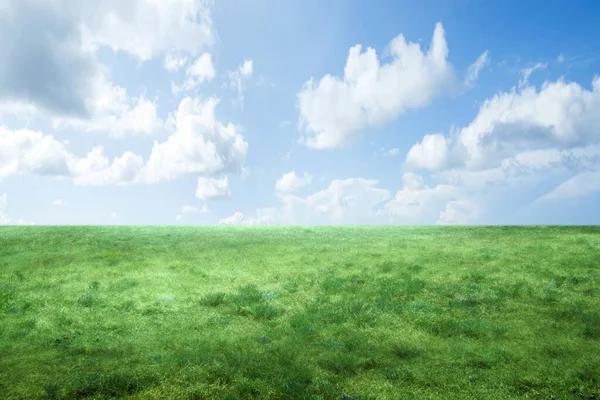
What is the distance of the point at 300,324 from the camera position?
18.7m

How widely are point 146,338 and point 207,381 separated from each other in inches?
247

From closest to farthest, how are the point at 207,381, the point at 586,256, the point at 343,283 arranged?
the point at 207,381
the point at 343,283
the point at 586,256

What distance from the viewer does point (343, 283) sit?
25703 mm

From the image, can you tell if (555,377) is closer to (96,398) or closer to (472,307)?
(472,307)

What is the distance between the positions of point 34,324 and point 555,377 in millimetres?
21449

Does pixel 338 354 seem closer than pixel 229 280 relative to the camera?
Yes

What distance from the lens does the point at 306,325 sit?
1848 centimetres

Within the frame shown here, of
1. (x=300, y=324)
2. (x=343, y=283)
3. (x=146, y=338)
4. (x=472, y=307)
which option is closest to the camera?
(x=146, y=338)

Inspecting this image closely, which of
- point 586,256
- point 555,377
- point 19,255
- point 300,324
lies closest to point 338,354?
point 300,324

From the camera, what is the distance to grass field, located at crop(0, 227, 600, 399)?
12.4m

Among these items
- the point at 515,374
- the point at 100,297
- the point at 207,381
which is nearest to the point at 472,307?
the point at 515,374

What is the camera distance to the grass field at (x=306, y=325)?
1241 cm

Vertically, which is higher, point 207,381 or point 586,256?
point 586,256

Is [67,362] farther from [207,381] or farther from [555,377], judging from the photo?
[555,377]
